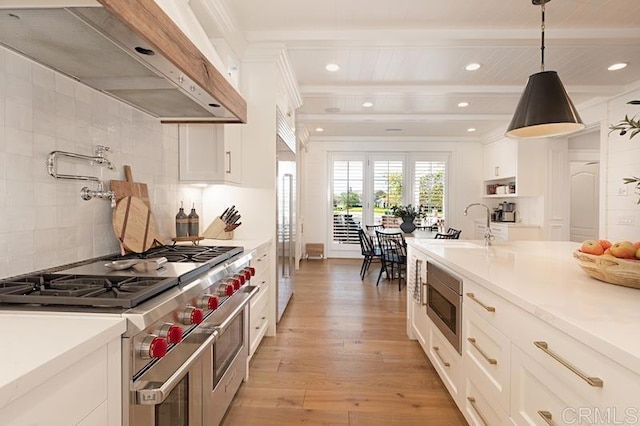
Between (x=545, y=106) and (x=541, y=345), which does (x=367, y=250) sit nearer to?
(x=545, y=106)

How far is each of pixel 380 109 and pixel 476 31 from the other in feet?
8.41

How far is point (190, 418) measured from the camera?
143cm

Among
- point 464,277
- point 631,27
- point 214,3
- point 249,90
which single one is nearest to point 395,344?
point 464,277

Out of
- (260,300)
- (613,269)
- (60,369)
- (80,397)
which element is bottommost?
(260,300)

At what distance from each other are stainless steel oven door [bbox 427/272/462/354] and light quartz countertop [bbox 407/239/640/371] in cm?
16

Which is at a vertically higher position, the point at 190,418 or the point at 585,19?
the point at 585,19

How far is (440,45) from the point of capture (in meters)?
3.27

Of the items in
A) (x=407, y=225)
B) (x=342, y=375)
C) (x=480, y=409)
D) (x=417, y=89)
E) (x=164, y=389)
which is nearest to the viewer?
(x=164, y=389)

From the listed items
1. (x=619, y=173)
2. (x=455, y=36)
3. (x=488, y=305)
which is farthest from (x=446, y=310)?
(x=619, y=173)

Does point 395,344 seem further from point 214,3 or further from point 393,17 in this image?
point 214,3

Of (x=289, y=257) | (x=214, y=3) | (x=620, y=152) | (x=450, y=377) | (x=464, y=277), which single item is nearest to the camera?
(x=464, y=277)

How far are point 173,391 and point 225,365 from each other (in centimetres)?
61

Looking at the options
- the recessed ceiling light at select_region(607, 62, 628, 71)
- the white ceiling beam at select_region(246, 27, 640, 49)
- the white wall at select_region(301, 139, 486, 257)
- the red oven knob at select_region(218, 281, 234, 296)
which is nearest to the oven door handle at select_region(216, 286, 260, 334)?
the red oven knob at select_region(218, 281, 234, 296)

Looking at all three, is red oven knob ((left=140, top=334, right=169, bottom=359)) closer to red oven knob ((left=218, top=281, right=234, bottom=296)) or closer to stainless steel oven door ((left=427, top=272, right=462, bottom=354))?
red oven knob ((left=218, top=281, right=234, bottom=296))
